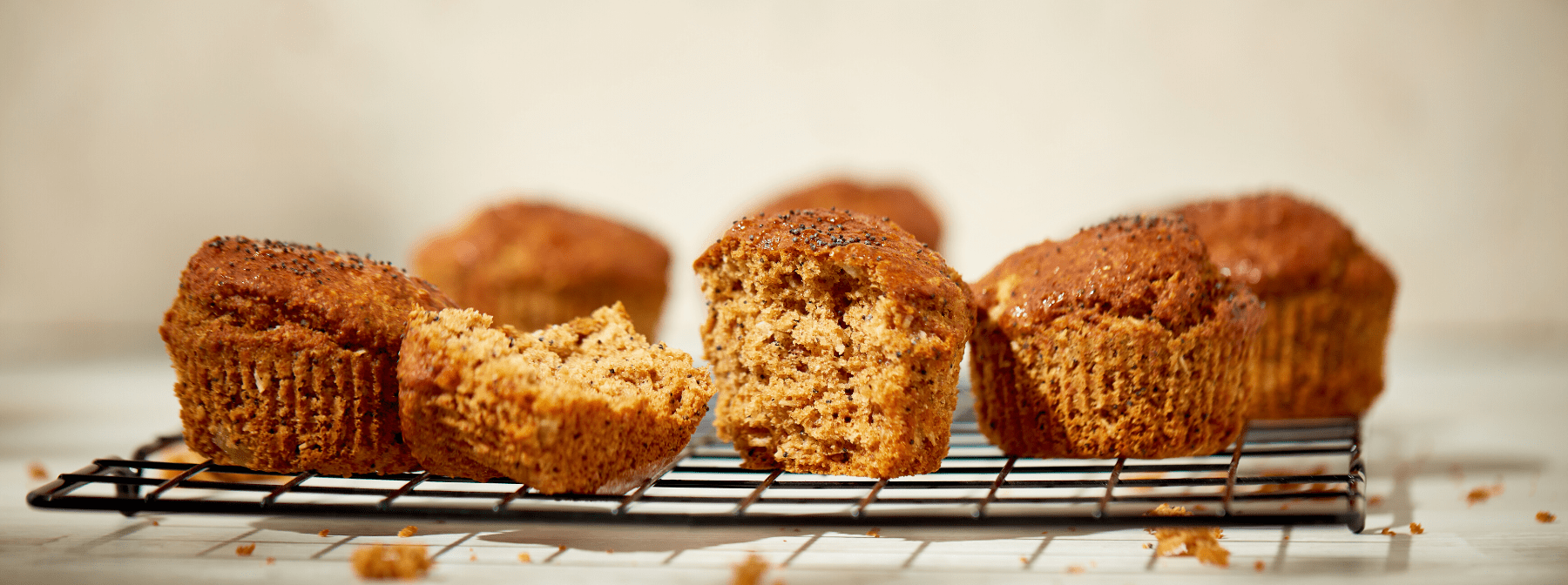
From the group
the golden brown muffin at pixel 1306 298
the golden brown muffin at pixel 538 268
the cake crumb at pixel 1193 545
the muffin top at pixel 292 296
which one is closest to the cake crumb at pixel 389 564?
the muffin top at pixel 292 296

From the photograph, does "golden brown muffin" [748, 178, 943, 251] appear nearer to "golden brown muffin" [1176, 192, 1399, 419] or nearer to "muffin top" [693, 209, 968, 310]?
"golden brown muffin" [1176, 192, 1399, 419]

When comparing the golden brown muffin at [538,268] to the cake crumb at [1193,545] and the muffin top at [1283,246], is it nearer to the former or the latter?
the muffin top at [1283,246]

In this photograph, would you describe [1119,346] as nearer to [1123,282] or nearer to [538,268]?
[1123,282]

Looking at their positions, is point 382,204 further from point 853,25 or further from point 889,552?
point 889,552

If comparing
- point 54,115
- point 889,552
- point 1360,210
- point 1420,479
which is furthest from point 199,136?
point 1360,210

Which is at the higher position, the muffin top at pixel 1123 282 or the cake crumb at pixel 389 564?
the muffin top at pixel 1123 282

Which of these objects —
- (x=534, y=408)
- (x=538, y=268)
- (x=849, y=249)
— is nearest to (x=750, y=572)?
(x=534, y=408)

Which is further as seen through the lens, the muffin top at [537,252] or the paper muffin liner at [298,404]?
the muffin top at [537,252]
